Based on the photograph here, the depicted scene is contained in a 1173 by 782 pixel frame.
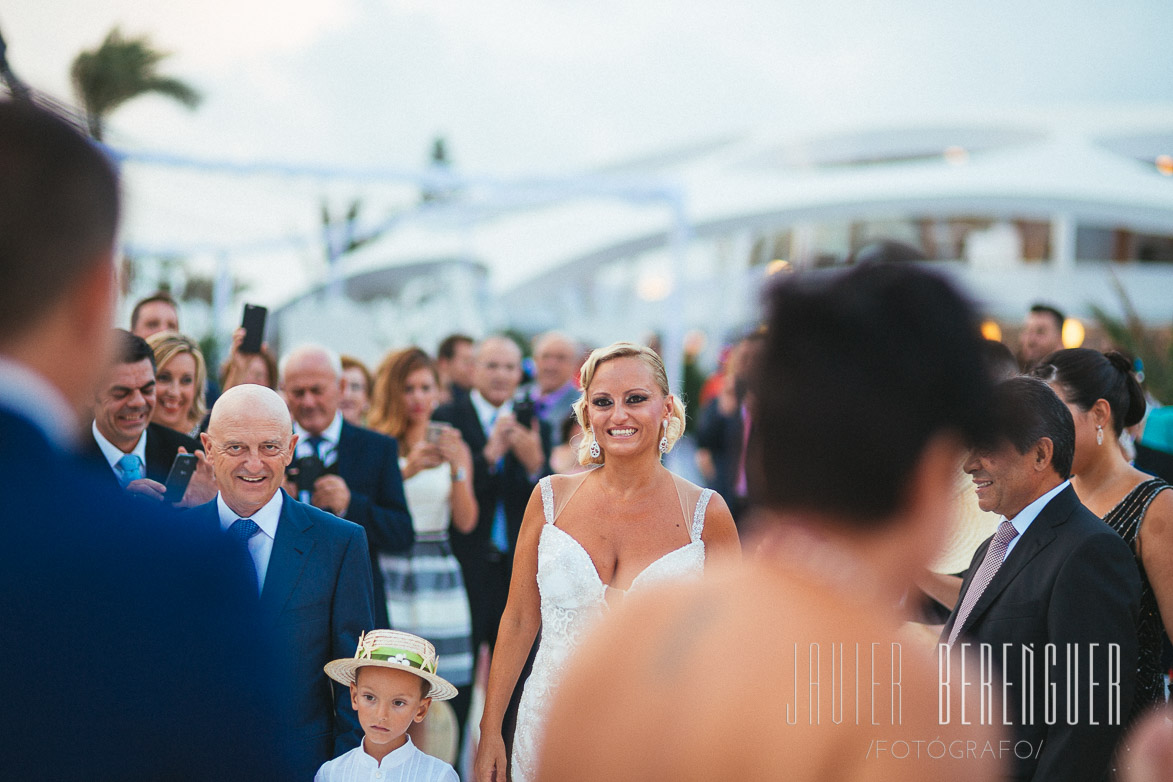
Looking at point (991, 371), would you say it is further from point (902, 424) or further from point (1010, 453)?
point (1010, 453)

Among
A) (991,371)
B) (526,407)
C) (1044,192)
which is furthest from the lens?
(1044,192)

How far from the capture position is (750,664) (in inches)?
46.9

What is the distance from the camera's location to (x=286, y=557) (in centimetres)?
314

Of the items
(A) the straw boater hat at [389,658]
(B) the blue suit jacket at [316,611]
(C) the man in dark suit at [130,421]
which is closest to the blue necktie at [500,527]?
(C) the man in dark suit at [130,421]

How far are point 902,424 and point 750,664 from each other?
1.12 feet

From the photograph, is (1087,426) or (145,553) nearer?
(145,553)

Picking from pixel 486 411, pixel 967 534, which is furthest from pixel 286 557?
pixel 486 411

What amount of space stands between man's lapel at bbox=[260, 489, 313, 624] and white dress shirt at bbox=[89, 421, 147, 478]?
1.02 m

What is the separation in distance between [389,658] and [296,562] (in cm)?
43

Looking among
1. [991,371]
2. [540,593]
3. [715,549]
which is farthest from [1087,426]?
[991,371]

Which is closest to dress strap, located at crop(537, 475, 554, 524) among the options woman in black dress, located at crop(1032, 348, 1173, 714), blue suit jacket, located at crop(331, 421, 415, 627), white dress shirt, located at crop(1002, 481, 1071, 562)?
blue suit jacket, located at crop(331, 421, 415, 627)

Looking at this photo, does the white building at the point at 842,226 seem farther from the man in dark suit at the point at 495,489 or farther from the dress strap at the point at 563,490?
the dress strap at the point at 563,490

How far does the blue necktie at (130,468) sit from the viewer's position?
3.77m

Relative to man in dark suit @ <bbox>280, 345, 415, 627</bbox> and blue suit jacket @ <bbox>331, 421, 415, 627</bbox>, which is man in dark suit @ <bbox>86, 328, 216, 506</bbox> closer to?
man in dark suit @ <bbox>280, 345, 415, 627</bbox>
